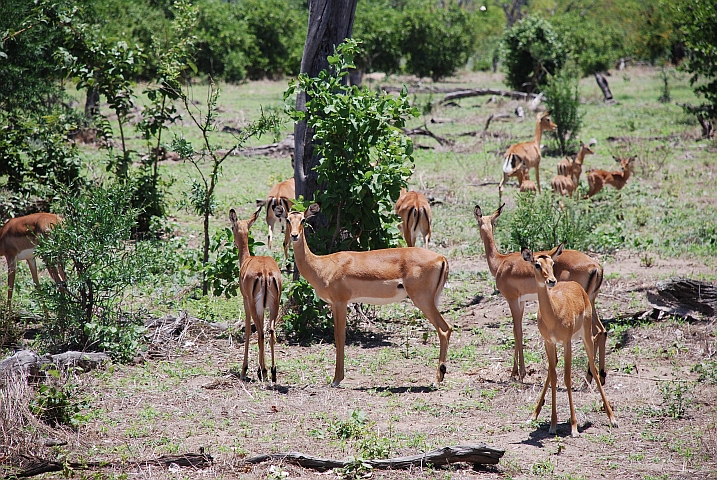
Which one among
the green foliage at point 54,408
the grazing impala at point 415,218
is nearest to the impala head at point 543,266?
the green foliage at point 54,408

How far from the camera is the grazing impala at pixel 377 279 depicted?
263 inches

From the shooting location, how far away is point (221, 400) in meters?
6.09

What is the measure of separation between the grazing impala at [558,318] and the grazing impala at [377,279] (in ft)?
4.02

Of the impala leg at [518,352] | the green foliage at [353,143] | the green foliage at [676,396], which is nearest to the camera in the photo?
the green foliage at [676,396]

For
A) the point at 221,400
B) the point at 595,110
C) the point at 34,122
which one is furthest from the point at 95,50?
the point at 595,110

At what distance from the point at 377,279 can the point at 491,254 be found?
1.38m

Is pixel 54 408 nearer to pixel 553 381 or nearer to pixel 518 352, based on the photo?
pixel 553 381

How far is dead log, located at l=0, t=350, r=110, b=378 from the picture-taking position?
5707mm

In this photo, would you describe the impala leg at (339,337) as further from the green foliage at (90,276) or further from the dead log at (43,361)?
the dead log at (43,361)

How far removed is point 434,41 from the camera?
30.9 m

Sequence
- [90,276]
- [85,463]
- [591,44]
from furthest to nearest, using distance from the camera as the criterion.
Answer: [591,44]
[90,276]
[85,463]

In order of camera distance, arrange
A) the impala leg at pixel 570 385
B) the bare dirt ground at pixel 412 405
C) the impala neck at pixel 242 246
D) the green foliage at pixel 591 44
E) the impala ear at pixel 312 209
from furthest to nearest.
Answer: the green foliage at pixel 591 44, the impala neck at pixel 242 246, the impala ear at pixel 312 209, the impala leg at pixel 570 385, the bare dirt ground at pixel 412 405

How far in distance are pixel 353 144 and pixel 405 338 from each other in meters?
2.01

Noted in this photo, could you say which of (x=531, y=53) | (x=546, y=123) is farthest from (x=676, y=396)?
(x=531, y=53)
